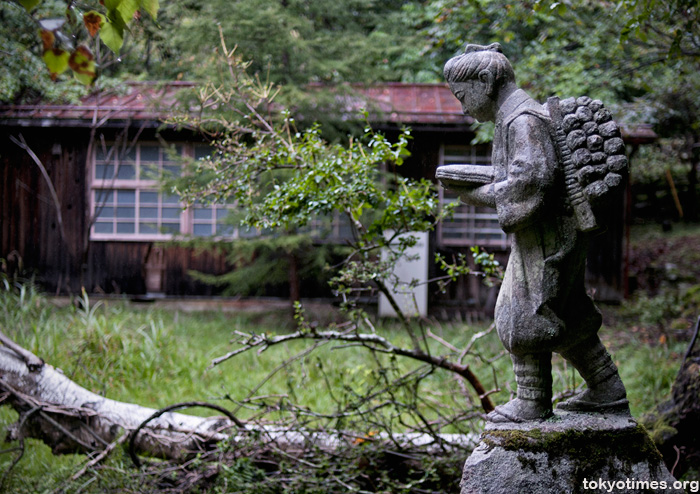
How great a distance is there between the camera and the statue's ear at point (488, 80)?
Answer: 8.80 feet

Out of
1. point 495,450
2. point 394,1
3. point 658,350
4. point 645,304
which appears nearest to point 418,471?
point 495,450

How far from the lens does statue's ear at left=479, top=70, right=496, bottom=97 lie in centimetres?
268

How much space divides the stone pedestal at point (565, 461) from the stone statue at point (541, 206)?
139mm

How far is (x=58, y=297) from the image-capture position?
1030 cm

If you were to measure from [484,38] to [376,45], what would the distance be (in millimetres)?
3607

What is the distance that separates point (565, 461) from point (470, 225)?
762 centimetres

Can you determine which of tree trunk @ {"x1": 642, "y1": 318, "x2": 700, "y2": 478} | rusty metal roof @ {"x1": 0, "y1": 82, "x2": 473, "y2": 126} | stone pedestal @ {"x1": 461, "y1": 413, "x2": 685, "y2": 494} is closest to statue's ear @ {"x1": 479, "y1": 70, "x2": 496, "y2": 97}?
stone pedestal @ {"x1": 461, "y1": 413, "x2": 685, "y2": 494}

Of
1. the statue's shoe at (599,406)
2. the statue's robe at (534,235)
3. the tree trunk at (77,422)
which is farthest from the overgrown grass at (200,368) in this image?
the statue's robe at (534,235)

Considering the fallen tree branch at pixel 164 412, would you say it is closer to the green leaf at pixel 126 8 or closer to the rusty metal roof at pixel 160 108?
the green leaf at pixel 126 8

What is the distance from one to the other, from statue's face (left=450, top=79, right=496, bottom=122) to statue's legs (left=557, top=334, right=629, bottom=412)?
1175mm

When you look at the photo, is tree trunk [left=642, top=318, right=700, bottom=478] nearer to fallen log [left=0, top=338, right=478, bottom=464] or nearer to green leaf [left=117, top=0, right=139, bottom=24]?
fallen log [left=0, top=338, right=478, bottom=464]

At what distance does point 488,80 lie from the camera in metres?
2.69

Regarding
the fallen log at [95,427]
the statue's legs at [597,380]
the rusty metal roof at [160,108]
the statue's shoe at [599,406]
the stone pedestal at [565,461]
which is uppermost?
the rusty metal roof at [160,108]

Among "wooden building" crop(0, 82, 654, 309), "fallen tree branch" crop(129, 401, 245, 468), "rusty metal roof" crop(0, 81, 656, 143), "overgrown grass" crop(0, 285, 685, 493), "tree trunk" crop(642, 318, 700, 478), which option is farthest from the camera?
"wooden building" crop(0, 82, 654, 309)
